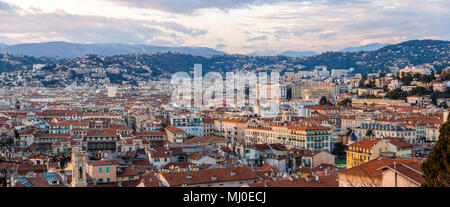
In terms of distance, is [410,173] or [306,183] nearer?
[410,173]

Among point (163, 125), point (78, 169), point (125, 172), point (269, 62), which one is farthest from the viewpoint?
point (269, 62)

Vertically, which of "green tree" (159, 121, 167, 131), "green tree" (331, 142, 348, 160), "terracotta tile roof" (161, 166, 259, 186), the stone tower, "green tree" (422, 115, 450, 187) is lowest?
→ "green tree" (331, 142, 348, 160)

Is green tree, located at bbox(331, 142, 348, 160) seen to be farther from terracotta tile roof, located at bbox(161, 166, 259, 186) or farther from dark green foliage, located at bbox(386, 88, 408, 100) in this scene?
dark green foliage, located at bbox(386, 88, 408, 100)

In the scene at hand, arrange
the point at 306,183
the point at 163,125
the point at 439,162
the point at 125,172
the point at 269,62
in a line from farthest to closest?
the point at 269,62 < the point at 163,125 < the point at 125,172 < the point at 306,183 < the point at 439,162

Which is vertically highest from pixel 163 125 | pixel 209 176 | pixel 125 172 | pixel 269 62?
pixel 269 62

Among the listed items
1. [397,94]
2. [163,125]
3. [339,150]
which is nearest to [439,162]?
[339,150]

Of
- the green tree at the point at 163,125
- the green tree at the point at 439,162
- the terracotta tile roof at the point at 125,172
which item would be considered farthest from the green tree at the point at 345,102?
the green tree at the point at 439,162

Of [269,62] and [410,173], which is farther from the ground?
[269,62]

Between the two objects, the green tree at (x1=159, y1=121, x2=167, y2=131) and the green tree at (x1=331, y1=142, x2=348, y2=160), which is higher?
the green tree at (x1=159, y1=121, x2=167, y2=131)

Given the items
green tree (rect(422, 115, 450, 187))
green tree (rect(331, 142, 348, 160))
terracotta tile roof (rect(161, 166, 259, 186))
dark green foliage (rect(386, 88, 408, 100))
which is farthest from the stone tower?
dark green foliage (rect(386, 88, 408, 100))

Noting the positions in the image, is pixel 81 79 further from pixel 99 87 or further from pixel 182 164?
pixel 182 164

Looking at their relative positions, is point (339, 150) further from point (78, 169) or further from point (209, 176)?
point (78, 169)
